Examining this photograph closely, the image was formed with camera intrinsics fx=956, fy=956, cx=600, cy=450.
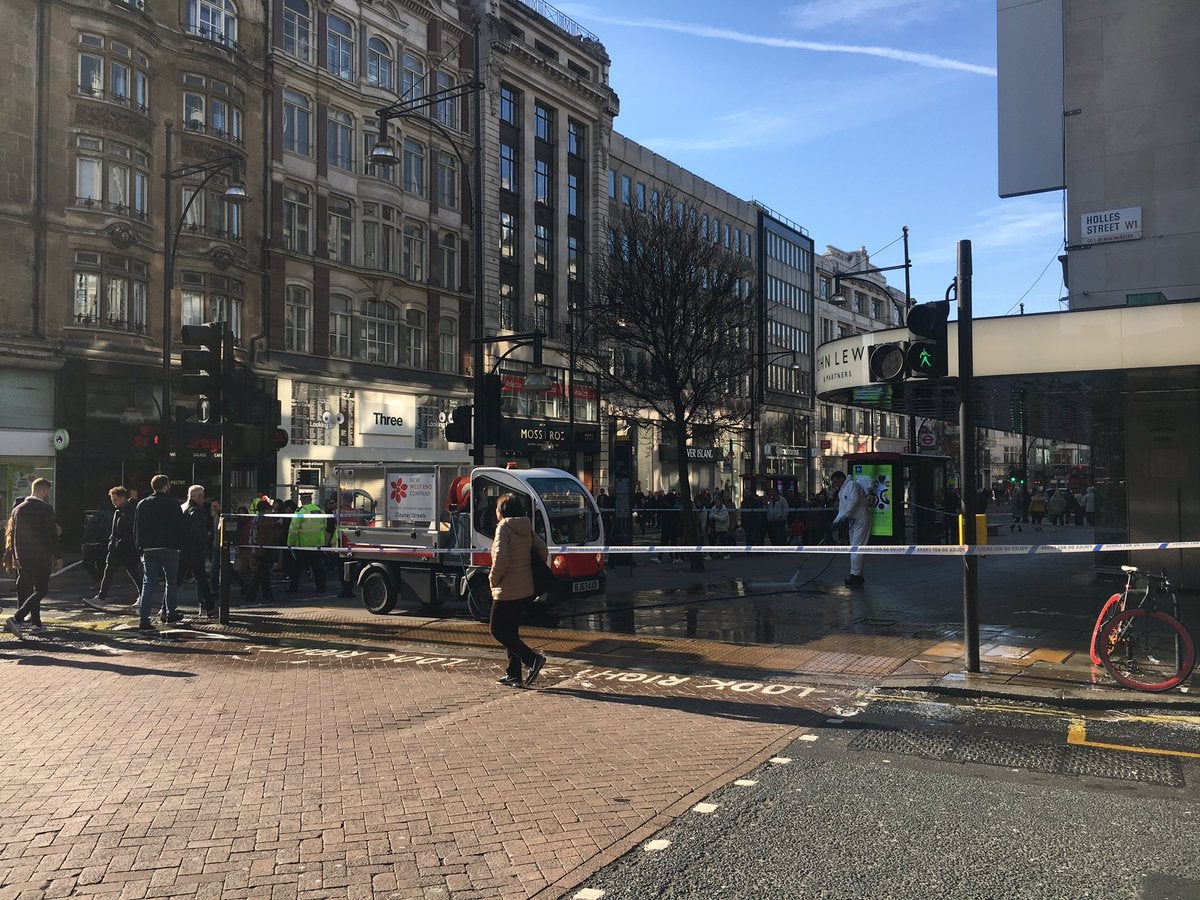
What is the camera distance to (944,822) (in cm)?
483

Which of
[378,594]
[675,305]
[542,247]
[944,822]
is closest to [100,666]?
[378,594]

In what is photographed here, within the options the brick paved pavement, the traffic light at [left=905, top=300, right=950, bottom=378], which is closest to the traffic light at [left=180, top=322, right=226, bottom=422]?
the brick paved pavement

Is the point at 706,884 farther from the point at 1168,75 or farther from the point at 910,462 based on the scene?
the point at 910,462

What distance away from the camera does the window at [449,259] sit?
38594mm

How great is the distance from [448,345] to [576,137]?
14.1 metres

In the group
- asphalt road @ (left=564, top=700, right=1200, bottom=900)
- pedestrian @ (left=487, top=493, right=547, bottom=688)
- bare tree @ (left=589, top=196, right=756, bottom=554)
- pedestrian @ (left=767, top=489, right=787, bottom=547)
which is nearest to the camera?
asphalt road @ (left=564, top=700, right=1200, bottom=900)

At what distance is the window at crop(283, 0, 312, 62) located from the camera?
3203 cm

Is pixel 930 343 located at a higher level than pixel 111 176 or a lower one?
lower

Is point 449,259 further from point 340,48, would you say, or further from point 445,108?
point 340,48

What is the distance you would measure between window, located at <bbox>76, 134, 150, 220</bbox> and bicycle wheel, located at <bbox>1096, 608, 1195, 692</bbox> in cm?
2744

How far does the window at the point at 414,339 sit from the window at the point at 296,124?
7067 mm

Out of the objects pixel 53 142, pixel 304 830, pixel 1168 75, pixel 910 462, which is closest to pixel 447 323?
pixel 53 142

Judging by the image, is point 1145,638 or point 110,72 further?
point 110,72

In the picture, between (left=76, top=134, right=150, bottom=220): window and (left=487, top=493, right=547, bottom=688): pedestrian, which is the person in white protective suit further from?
(left=76, top=134, right=150, bottom=220): window
